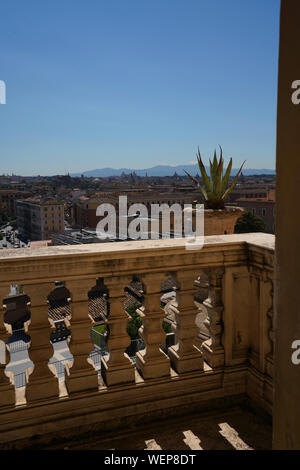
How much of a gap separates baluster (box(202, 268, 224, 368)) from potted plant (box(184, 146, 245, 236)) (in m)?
4.54

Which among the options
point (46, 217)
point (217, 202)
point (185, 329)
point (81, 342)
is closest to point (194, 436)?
point (185, 329)

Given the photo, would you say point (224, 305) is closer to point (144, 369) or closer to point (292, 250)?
point (144, 369)

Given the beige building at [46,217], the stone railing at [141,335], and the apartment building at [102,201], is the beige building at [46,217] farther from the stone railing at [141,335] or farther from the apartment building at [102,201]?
the stone railing at [141,335]

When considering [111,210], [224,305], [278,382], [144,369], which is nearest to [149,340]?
[144,369]

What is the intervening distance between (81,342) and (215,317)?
1062 mm

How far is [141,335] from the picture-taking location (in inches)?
116

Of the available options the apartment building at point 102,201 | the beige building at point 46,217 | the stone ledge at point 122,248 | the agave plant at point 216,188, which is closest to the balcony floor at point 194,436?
the stone ledge at point 122,248

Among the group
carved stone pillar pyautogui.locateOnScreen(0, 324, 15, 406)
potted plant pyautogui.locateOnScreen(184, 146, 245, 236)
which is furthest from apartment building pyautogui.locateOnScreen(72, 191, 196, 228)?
carved stone pillar pyautogui.locateOnScreen(0, 324, 15, 406)

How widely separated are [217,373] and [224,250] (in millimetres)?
970

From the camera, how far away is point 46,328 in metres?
2.61

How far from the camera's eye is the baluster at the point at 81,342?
8.68 ft

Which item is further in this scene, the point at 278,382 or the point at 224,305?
the point at 224,305

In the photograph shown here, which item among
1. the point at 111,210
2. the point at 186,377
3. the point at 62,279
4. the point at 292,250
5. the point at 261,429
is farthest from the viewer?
the point at 111,210

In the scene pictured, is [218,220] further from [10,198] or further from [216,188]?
[10,198]
